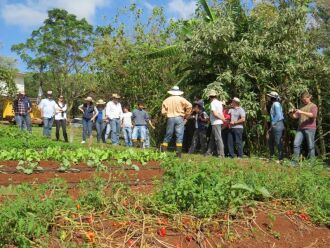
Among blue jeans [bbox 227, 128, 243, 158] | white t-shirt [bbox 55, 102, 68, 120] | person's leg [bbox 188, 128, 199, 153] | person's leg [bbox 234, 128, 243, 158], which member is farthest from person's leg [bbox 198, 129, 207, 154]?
white t-shirt [bbox 55, 102, 68, 120]

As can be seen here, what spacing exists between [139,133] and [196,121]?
2.74 metres

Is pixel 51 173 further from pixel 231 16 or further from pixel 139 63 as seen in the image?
pixel 139 63

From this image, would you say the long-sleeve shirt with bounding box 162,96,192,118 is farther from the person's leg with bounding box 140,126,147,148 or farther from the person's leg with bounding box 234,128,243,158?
the person's leg with bounding box 140,126,147,148

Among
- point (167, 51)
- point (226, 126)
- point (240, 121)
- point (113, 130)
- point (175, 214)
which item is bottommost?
point (175, 214)

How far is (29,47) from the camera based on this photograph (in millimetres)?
47094

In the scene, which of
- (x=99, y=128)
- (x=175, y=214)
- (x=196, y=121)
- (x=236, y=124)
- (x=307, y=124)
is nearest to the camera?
(x=175, y=214)

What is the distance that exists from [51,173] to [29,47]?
136 feet

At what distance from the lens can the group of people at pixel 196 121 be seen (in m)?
11.0

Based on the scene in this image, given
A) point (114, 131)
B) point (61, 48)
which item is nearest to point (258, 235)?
point (114, 131)

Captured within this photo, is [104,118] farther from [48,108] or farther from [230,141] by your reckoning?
[230,141]

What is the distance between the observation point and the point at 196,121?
45.0 feet

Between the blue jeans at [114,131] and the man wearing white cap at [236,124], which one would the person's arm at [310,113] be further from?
the blue jeans at [114,131]

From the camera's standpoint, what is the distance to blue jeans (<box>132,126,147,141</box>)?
51.7ft

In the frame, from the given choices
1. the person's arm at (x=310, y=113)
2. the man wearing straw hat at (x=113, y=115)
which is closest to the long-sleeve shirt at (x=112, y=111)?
the man wearing straw hat at (x=113, y=115)
